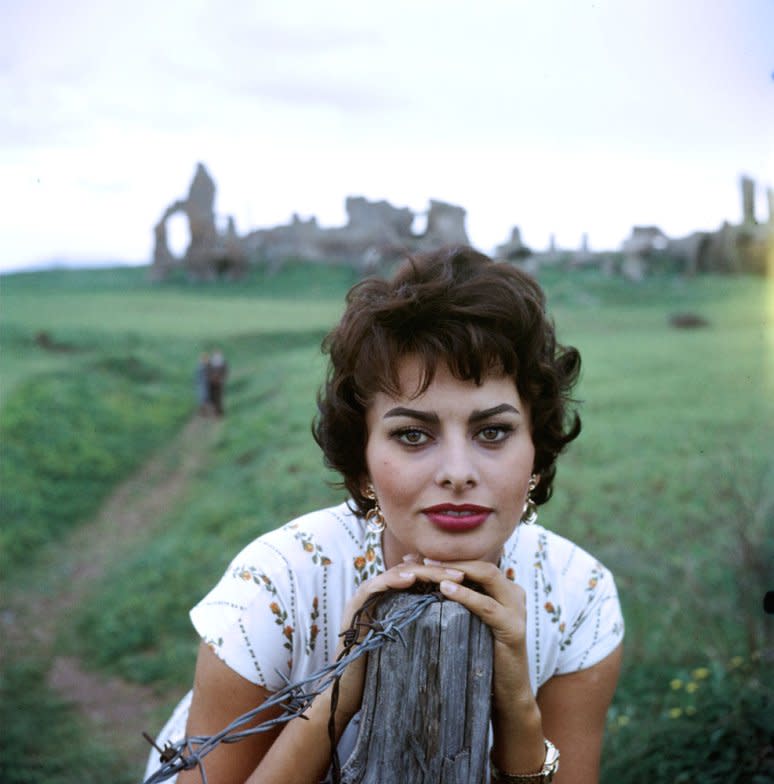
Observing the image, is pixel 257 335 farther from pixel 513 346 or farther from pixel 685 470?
pixel 513 346

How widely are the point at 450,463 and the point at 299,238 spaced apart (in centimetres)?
548

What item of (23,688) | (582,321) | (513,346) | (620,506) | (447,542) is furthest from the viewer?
(582,321)

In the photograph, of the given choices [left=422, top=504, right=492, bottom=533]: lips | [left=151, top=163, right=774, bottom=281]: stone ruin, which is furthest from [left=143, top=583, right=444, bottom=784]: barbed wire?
[left=151, top=163, right=774, bottom=281]: stone ruin

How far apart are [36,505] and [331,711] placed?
17.0 feet

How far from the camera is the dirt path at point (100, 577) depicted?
5133 mm

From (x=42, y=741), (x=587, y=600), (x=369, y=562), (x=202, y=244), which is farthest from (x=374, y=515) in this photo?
(x=202, y=244)

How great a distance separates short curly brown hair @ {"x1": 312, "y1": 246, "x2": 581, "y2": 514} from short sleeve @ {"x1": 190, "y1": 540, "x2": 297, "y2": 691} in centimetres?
32

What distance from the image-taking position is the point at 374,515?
6.86 ft

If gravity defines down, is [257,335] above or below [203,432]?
above

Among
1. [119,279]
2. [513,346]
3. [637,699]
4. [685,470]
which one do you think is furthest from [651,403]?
[513,346]

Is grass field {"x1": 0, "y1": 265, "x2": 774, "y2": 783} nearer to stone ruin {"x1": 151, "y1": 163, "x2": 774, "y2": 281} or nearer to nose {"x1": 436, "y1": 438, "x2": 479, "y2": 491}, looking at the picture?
stone ruin {"x1": 151, "y1": 163, "x2": 774, "y2": 281}

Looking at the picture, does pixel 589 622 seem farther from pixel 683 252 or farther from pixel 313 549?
pixel 683 252

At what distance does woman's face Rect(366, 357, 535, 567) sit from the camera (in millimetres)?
1764

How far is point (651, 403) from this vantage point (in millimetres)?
6398
